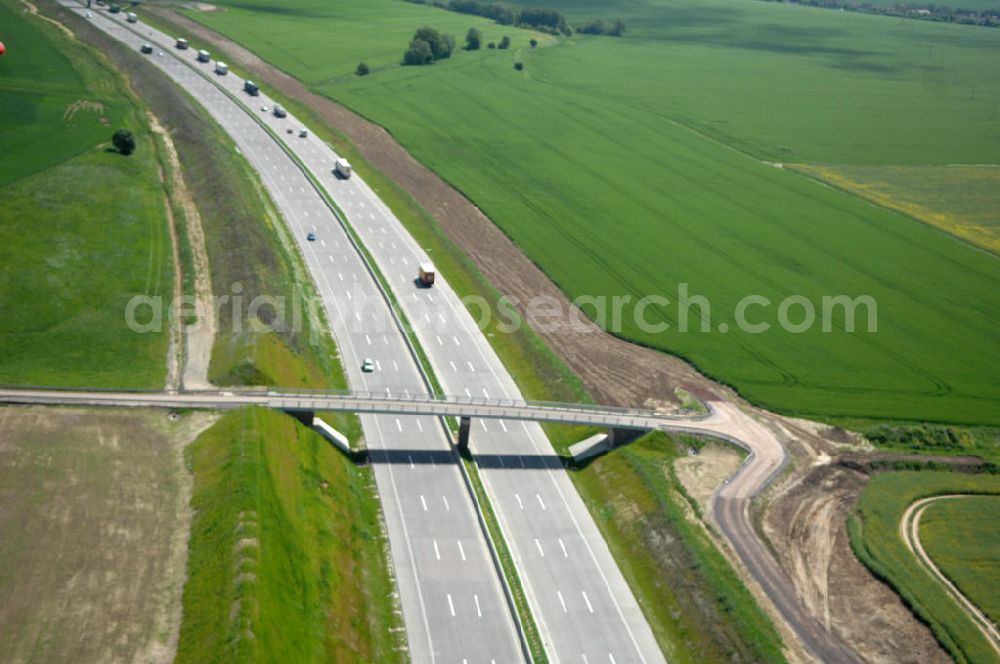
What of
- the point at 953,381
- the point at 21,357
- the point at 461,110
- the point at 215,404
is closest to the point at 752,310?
the point at 953,381

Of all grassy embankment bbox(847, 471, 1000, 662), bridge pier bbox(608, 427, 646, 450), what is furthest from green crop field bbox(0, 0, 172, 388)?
grassy embankment bbox(847, 471, 1000, 662)

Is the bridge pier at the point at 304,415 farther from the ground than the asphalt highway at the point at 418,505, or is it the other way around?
the bridge pier at the point at 304,415

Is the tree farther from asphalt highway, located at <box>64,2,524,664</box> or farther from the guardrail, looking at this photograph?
the guardrail

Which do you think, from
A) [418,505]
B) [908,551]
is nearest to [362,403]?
[418,505]

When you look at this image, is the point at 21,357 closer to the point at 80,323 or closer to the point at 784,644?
the point at 80,323

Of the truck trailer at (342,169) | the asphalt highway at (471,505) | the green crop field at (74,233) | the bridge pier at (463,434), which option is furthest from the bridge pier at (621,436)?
the truck trailer at (342,169)

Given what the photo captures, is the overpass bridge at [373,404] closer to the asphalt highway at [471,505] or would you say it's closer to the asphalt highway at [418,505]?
the asphalt highway at [471,505]

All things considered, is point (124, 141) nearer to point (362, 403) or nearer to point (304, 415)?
point (304, 415)
